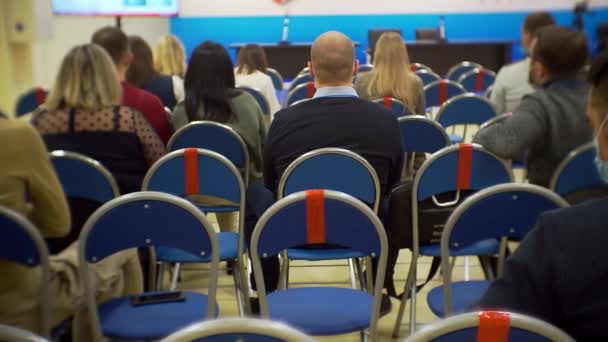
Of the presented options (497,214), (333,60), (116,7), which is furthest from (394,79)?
(116,7)

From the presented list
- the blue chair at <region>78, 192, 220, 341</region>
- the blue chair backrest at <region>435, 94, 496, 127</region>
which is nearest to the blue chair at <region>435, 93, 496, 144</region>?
the blue chair backrest at <region>435, 94, 496, 127</region>

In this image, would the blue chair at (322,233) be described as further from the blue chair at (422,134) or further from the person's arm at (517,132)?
the blue chair at (422,134)

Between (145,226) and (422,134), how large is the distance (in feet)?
6.74

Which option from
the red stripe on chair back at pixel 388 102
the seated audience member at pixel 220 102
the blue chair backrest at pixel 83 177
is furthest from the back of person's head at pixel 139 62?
the blue chair backrest at pixel 83 177

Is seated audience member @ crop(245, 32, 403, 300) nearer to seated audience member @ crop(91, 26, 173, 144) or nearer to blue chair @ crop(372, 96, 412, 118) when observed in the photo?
seated audience member @ crop(91, 26, 173, 144)

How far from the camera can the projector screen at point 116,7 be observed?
805 cm

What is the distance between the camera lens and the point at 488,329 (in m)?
1.13

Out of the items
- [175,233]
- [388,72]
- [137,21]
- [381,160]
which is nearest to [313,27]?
[137,21]

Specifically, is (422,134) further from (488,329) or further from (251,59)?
(488,329)

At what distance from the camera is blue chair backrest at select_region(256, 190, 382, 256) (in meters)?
1.91

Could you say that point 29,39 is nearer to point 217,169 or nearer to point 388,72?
point 388,72

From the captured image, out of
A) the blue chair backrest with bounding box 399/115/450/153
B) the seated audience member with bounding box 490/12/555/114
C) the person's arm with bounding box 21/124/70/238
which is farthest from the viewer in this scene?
the seated audience member with bounding box 490/12/555/114

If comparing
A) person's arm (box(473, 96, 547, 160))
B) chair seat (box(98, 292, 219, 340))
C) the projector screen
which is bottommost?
chair seat (box(98, 292, 219, 340))

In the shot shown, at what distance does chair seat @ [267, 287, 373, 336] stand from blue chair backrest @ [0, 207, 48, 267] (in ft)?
2.32
